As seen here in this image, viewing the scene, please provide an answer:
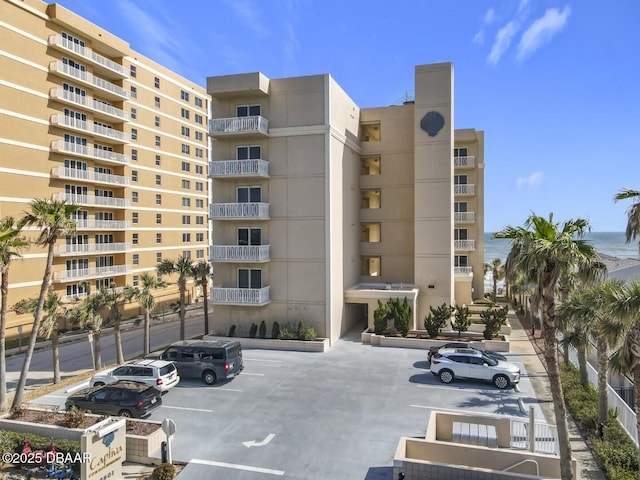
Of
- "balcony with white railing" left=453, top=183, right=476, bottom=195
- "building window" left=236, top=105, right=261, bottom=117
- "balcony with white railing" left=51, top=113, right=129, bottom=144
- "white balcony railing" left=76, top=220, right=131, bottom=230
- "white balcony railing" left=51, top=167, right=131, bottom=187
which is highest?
"balcony with white railing" left=51, top=113, right=129, bottom=144

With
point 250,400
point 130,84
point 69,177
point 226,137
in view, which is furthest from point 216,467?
point 130,84

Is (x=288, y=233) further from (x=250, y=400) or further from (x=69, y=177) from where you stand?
(x=69, y=177)

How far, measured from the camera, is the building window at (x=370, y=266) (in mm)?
34750

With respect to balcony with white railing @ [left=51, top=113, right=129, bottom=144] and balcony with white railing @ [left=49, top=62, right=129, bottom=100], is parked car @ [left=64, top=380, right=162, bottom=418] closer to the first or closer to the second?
balcony with white railing @ [left=51, top=113, right=129, bottom=144]

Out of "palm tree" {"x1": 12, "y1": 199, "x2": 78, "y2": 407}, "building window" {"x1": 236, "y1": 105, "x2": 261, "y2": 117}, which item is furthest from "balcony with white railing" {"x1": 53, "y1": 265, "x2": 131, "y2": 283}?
"building window" {"x1": 236, "y1": 105, "x2": 261, "y2": 117}

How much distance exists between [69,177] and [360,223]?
994 inches

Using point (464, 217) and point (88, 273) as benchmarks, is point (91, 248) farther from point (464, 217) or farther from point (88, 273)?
point (464, 217)

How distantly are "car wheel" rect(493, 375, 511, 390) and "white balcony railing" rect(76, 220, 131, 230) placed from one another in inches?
1374

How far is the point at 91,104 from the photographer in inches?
1497

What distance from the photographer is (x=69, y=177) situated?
35.9m

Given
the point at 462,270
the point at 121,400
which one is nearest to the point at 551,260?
the point at 121,400

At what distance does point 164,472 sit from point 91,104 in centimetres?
3589

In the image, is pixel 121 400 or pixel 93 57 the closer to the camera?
pixel 121 400

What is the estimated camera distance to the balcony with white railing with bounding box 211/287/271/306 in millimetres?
27109
